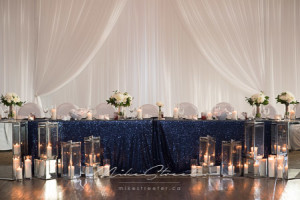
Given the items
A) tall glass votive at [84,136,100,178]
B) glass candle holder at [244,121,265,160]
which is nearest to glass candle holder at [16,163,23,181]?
tall glass votive at [84,136,100,178]

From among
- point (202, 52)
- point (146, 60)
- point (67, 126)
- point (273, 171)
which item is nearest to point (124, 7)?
point (146, 60)

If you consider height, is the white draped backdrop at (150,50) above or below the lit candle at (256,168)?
above

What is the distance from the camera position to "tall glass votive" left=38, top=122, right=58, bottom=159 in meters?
6.25

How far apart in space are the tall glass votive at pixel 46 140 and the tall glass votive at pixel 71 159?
0.66 ft

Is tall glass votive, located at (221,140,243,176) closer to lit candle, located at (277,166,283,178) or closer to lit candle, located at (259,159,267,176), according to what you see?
lit candle, located at (259,159,267,176)

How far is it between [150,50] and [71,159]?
14.4 feet

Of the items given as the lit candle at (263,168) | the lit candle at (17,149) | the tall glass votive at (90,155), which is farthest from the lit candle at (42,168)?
the lit candle at (263,168)

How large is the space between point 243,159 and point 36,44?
209 inches

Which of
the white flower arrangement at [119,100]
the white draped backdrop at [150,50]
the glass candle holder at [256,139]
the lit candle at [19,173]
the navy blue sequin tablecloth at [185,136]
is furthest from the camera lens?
the white draped backdrop at [150,50]

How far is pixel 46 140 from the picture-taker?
20.6ft

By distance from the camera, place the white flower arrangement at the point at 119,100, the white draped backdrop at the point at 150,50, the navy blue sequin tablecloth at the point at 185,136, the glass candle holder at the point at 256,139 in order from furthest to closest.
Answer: the white draped backdrop at the point at 150,50 → the white flower arrangement at the point at 119,100 → the navy blue sequin tablecloth at the point at 185,136 → the glass candle holder at the point at 256,139

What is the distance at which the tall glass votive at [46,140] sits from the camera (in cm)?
625

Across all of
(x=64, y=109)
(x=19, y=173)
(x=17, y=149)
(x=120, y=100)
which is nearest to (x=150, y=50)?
(x=64, y=109)

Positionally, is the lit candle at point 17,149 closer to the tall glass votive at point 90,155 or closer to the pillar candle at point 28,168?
the pillar candle at point 28,168
